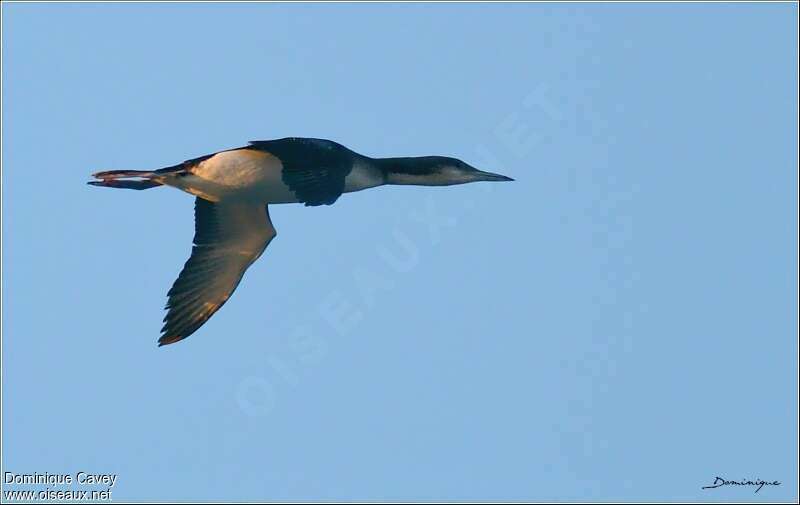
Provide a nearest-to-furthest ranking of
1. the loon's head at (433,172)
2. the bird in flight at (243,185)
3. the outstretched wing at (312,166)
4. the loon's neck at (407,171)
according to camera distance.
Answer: the outstretched wing at (312,166) → the bird in flight at (243,185) → the loon's neck at (407,171) → the loon's head at (433,172)

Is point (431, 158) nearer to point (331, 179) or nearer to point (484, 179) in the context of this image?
point (484, 179)

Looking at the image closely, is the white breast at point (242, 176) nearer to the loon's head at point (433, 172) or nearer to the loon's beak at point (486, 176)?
the loon's head at point (433, 172)

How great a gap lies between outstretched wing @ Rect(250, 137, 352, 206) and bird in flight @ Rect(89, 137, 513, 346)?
0.05ft

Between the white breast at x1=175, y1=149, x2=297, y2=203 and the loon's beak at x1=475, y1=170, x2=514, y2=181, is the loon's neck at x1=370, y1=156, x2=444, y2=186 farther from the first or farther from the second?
the white breast at x1=175, y1=149, x2=297, y2=203

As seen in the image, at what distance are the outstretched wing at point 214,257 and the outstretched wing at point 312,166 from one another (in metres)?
1.70

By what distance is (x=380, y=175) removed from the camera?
1010 inches

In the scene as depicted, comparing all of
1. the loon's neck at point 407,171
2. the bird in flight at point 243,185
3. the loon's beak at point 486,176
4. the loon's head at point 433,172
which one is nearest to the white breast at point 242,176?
the bird in flight at point 243,185

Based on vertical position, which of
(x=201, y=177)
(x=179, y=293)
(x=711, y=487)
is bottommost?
(x=711, y=487)

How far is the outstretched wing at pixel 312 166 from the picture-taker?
23562 mm

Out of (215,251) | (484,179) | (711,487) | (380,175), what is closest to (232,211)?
(215,251)

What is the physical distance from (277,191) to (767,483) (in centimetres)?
933

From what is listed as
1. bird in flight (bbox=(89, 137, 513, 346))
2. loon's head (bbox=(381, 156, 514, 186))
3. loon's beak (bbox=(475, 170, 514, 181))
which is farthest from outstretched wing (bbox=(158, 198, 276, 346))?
loon's beak (bbox=(475, 170, 514, 181))

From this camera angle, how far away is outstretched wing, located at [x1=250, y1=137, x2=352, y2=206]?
77.3 feet

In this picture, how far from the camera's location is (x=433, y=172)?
1032 inches
